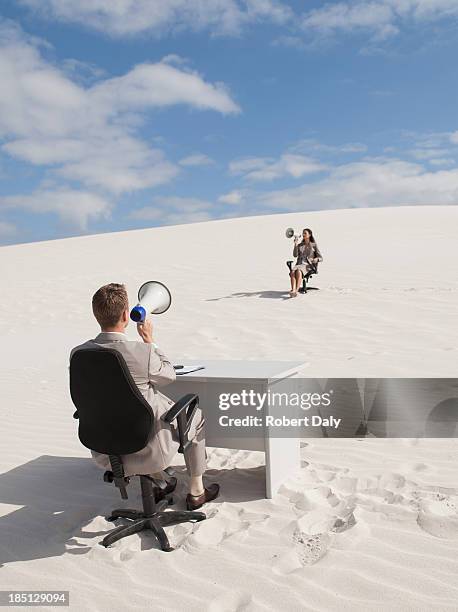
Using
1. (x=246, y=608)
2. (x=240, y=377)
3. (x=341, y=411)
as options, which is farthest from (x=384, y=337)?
(x=246, y=608)

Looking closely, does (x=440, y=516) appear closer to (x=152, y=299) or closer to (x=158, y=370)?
(x=158, y=370)

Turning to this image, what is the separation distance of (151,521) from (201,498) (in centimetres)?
44

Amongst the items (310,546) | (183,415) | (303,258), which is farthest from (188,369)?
(303,258)

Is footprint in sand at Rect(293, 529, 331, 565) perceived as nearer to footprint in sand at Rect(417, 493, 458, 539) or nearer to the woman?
footprint in sand at Rect(417, 493, 458, 539)

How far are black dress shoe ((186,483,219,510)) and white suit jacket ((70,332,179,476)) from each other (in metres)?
0.60

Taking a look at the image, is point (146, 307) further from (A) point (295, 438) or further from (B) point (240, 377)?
(A) point (295, 438)

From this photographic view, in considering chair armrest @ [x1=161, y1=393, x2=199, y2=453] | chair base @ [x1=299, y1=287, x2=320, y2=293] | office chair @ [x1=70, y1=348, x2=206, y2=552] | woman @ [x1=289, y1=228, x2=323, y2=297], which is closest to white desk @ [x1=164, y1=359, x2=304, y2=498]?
chair armrest @ [x1=161, y1=393, x2=199, y2=453]

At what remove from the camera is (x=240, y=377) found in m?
3.72

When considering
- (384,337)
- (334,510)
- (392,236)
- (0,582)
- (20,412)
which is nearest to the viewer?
(0,582)

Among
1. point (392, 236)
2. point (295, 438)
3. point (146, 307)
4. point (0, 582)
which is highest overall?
point (392, 236)

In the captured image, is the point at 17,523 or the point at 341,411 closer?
the point at 17,523

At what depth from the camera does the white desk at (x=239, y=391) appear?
3758 millimetres

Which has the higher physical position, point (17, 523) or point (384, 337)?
point (384, 337)

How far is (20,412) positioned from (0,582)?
11.3 ft
